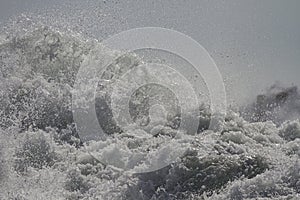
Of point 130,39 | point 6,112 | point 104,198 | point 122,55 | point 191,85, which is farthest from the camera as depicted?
point 130,39

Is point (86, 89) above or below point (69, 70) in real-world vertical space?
below

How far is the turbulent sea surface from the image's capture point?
787 cm

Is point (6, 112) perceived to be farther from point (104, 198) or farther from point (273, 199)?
point (273, 199)

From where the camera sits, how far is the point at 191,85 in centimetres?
1204

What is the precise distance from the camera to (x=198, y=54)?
1359 cm

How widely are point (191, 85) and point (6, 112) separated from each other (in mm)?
3798

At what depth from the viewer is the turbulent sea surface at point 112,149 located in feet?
25.8

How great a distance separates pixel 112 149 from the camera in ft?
31.1

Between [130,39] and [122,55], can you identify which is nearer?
[122,55]

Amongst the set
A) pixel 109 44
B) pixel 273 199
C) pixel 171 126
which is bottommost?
pixel 273 199

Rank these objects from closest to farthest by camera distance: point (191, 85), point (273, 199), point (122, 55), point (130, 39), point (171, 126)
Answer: point (273, 199), point (171, 126), point (191, 85), point (122, 55), point (130, 39)

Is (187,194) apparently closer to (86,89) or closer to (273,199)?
(273,199)

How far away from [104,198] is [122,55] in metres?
5.73

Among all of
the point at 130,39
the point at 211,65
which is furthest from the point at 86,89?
the point at 211,65
